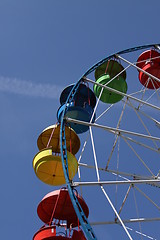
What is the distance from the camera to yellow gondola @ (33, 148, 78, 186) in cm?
1071

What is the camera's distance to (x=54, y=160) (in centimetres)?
1093

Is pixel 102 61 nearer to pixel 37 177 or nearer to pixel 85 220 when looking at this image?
pixel 37 177

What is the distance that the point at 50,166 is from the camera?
437 inches

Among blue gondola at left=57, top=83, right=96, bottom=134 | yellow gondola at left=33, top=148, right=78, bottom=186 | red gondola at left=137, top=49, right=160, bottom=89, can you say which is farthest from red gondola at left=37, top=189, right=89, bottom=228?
red gondola at left=137, top=49, right=160, bottom=89

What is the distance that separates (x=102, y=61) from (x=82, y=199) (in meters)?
4.93

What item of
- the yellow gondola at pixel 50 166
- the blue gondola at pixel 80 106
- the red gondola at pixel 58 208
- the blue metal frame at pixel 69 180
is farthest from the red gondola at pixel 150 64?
the red gondola at pixel 58 208

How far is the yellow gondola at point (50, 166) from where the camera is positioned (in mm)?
10714

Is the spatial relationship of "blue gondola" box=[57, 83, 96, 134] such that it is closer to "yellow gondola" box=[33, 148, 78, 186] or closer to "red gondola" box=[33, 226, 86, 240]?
"yellow gondola" box=[33, 148, 78, 186]

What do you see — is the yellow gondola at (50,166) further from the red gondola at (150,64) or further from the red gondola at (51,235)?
the red gondola at (150,64)

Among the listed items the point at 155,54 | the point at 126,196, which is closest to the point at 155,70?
the point at 155,54

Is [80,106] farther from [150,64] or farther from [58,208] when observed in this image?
[58,208]

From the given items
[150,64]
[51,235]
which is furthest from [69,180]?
[150,64]

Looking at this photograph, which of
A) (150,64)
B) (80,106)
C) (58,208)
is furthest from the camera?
(150,64)

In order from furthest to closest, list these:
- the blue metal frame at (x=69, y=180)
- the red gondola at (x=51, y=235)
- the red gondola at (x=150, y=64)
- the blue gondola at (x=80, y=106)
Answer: the red gondola at (x=150, y=64), the blue gondola at (x=80, y=106), the red gondola at (x=51, y=235), the blue metal frame at (x=69, y=180)
